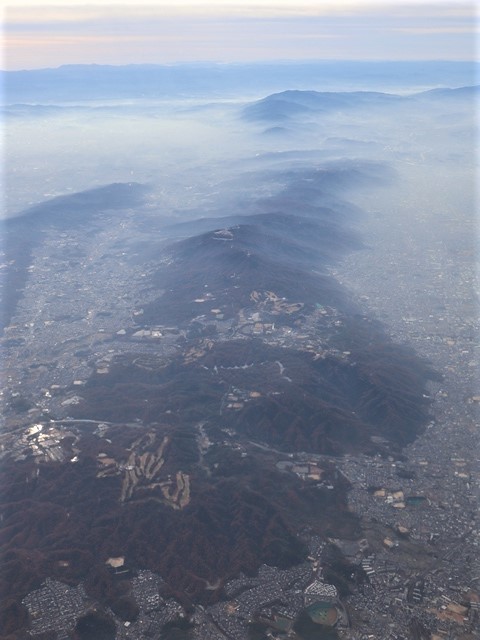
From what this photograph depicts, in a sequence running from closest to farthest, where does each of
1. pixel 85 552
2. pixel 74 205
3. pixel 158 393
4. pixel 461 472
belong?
pixel 85 552 < pixel 461 472 < pixel 158 393 < pixel 74 205

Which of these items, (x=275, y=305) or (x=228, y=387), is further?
(x=275, y=305)

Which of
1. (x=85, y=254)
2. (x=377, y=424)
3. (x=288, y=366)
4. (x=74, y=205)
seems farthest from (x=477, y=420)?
(x=74, y=205)

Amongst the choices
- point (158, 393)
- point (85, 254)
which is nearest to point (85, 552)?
point (158, 393)

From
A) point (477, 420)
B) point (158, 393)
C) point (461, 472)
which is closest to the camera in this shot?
point (461, 472)

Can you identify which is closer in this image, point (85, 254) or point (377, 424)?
point (377, 424)

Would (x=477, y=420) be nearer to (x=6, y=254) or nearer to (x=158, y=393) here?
(x=158, y=393)

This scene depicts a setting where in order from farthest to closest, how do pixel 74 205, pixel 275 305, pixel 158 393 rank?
pixel 74 205
pixel 275 305
pixel 158 393

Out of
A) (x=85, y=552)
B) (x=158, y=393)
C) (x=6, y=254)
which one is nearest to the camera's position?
(x=85, y=552)

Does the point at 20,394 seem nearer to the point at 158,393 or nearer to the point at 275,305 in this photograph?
the point at 158,393
